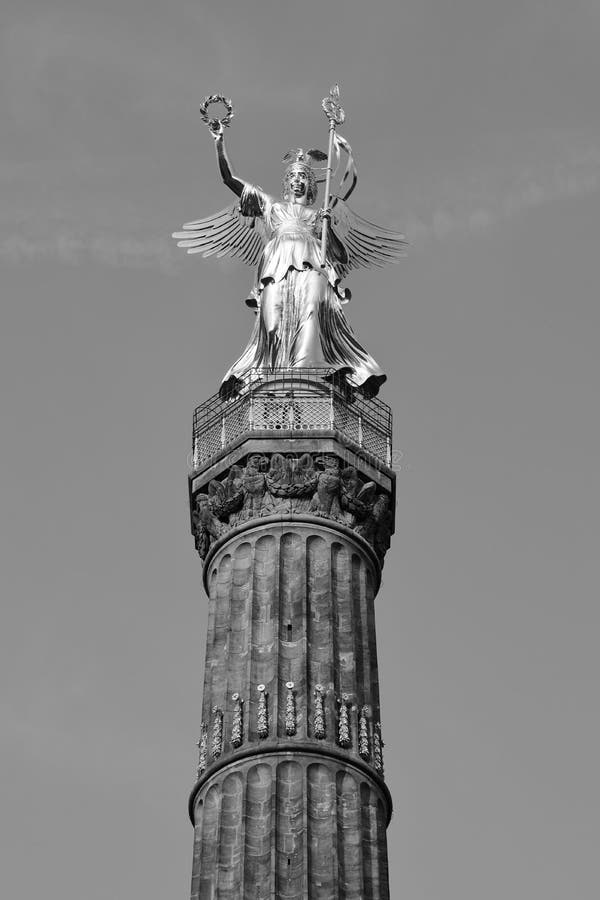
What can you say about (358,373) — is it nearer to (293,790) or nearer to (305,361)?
(305,361)

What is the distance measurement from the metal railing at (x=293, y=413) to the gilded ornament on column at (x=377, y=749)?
736cm

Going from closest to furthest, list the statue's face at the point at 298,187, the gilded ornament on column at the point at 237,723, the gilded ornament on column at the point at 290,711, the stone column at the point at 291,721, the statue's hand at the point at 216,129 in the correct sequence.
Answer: the stone column at the point at 291,721 < the gilded ornament on column at the point at 290,711 < the gilded ornament on column at the point at 237,723 < the statue's hand at the point at 216,129 < the statue's face at the point at 298,187

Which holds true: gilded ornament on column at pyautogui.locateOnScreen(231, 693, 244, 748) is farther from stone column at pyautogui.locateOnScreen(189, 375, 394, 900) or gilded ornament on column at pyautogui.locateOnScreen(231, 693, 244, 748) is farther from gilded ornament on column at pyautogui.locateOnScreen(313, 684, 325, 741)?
gilded ornament on column at pyautogui.locateOnScreen(313, 684, 325, 741)

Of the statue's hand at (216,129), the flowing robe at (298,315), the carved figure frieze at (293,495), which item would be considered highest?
the statue's hand at (216,129)

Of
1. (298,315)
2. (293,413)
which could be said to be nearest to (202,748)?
(293,413)

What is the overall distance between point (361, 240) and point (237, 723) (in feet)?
54.8

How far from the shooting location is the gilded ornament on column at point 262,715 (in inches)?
1720

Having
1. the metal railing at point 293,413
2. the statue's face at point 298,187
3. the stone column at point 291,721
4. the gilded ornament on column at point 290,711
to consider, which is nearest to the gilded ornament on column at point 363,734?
the stone column at point 291,721

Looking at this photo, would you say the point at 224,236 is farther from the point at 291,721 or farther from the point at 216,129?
the point at 291,721

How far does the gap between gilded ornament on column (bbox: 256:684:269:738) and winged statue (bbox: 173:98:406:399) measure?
933 cm

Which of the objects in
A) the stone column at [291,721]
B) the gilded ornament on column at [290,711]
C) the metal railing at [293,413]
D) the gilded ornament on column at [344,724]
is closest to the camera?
the stone column at [291,721]

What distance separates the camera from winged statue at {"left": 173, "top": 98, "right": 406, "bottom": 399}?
51.5m

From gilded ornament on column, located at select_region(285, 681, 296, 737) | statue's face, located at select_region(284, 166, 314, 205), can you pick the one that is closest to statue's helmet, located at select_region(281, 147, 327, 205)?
statue's face, located at select_region(284, 166, 314, 205)

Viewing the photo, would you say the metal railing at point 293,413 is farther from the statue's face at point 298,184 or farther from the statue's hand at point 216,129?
the statue's hand at point 216,129
